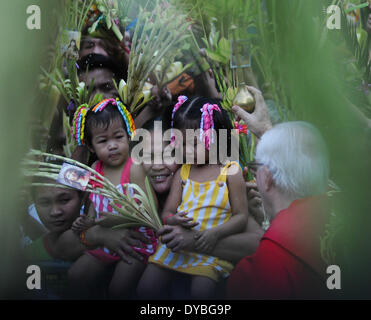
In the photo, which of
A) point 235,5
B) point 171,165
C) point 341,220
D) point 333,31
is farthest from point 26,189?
point 333,31

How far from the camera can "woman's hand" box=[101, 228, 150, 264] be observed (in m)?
2.57

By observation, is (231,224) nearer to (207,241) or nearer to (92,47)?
(207,241)

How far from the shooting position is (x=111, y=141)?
2.55 metres

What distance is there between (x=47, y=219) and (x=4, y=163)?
0.40 metres

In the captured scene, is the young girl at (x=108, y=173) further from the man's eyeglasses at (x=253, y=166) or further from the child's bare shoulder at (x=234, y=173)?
the man's eyeglasses at (x=253, y=166)

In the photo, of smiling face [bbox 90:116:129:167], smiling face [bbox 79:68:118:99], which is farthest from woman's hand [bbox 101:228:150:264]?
smiling face [bbox 79:68:118:99]

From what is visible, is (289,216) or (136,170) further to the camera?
(136,170)

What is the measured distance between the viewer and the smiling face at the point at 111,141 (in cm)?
255

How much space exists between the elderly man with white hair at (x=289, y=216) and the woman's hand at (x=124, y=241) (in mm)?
548

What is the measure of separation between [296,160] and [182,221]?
0.68 m

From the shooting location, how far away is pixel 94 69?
8.68 ft

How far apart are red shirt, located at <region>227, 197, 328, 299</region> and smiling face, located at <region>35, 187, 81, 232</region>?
0.96m

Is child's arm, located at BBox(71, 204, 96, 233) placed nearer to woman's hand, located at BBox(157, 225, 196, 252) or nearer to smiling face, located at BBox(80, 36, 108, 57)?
woman's hand, located at BBox(157, 225, 196, 252)

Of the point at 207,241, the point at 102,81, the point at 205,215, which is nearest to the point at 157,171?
the point at 205,215
